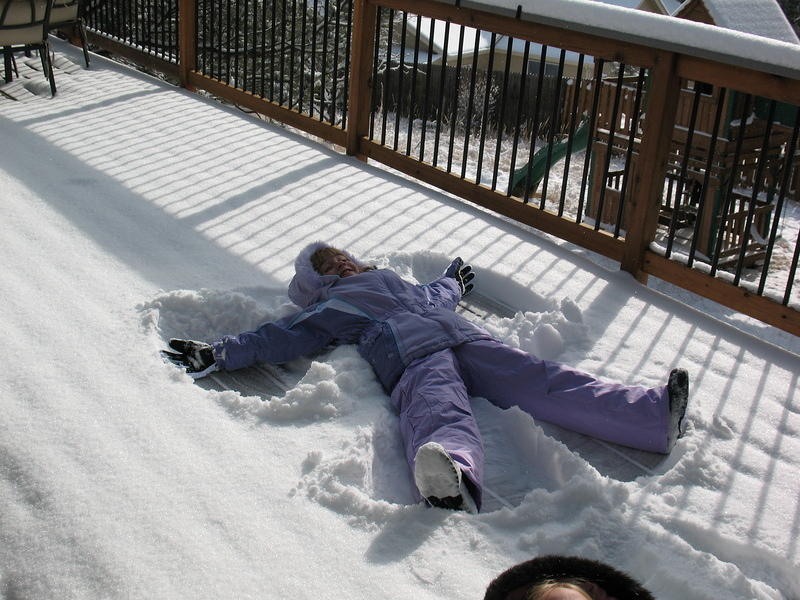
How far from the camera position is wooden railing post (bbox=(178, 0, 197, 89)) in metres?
6.73

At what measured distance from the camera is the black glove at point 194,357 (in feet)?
9.56

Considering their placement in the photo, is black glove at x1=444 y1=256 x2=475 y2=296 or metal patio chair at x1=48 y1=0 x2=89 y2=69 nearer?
black glove at x1=444 y1=256 x2=475 y2=296

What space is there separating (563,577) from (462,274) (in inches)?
94.3

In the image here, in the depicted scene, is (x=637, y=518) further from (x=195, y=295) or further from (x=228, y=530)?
(x=195, y=295)

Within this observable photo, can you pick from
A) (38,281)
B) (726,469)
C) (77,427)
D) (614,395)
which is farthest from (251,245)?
(726,469)

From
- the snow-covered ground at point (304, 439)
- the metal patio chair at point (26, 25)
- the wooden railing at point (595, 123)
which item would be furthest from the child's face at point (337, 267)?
the metal patio chair at point (26, 25)

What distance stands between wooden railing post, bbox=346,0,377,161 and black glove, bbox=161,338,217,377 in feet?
9.55

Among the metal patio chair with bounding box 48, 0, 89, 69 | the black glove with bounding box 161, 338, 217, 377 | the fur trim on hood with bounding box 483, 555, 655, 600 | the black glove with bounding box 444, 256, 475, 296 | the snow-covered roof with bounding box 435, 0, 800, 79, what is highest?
the snow-covered roof with bounding box 435, 0, 800, 79

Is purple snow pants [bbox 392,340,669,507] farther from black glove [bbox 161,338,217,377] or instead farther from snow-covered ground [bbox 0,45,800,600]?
black glove [bbox 161,338,217,377]

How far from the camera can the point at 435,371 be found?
2811 mm

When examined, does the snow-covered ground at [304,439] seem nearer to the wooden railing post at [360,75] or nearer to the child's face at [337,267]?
the child's face at [337,267]

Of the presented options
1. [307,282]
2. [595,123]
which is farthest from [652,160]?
[307,282]

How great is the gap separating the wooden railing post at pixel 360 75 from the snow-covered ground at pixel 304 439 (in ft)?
4.09

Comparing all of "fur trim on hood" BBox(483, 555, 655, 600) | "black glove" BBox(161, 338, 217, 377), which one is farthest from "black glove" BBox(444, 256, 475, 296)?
"fur trim on hood" BBox(483, 555, 655, 600)
